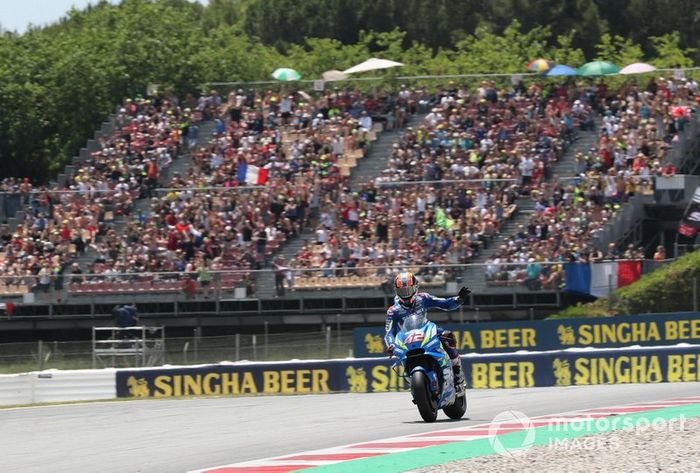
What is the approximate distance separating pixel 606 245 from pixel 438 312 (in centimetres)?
426

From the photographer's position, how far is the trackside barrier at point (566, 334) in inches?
1141

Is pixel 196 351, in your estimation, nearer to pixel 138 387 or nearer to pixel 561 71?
pixel 138 387

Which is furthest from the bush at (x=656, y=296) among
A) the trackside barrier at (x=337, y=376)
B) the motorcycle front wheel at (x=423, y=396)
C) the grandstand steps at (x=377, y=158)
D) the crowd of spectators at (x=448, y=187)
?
the motorcycle front wheel at (x=423, y=396)

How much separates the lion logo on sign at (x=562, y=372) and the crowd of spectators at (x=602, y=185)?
872cm

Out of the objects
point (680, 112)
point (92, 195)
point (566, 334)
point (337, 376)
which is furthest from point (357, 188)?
point (337, 376)

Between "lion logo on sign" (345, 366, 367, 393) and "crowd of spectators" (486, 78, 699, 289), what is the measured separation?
28.5 feet

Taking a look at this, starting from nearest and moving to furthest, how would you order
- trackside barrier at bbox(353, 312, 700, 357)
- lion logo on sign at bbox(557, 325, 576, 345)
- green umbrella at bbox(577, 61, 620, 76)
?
trackside barrier at bbox(353, 312, 700, 357), lion logo on sign at bbox(557, 325, 576, 345), green umbrella at bbox(577, 61, 620, 76)

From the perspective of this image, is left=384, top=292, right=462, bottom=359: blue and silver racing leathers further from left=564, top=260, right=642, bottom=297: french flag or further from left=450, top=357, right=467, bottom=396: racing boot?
left=564, top=260, right=642, bottom=297: french flag

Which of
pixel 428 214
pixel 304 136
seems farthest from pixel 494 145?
pixel 304 136

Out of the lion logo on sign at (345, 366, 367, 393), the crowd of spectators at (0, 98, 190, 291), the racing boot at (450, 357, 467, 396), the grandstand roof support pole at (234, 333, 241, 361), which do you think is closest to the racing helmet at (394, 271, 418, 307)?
the racing boot at (450, 357, 467, 396)

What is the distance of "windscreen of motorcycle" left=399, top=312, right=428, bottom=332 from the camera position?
1645cm

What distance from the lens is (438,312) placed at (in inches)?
1356

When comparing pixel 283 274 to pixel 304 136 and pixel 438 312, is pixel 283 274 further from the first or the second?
pixel 304 136

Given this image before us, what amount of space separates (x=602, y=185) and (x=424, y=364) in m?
19.4
